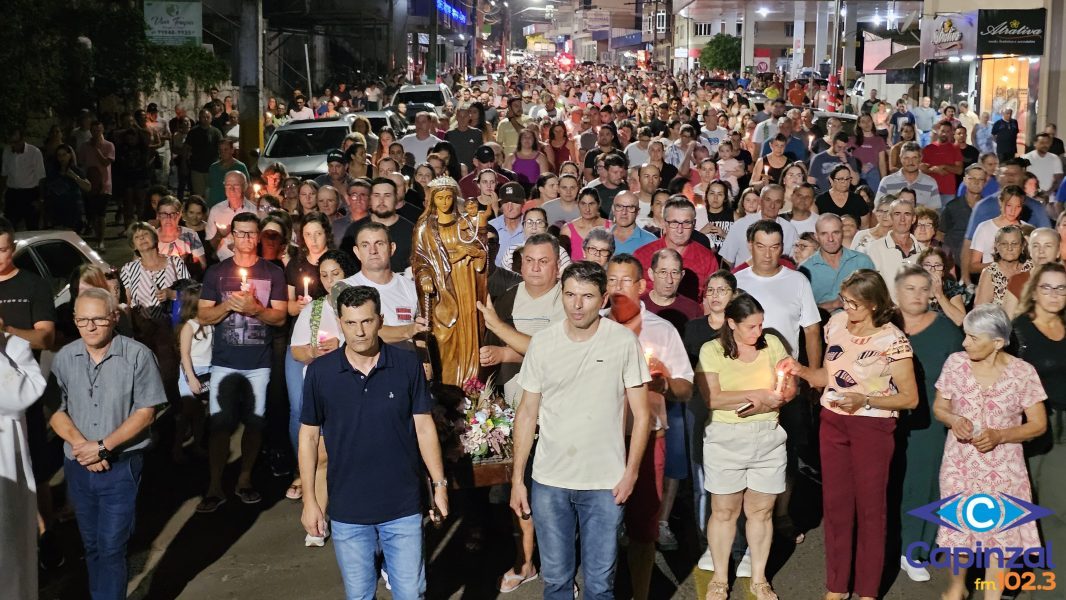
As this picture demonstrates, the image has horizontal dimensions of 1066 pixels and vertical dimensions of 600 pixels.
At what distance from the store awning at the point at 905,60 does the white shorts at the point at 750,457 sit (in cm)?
3103

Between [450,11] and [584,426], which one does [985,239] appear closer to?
[584,426]

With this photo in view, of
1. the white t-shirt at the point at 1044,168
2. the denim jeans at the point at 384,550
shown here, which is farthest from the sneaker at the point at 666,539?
the white t-shirt at the point at 1044,168

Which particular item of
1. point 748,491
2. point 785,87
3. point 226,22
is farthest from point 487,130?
point 785,87

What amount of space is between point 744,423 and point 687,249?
2.83m

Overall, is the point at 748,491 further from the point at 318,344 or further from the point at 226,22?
the point at 226,22

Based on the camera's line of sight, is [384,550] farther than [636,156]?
No

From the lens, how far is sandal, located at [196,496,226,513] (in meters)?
8.63

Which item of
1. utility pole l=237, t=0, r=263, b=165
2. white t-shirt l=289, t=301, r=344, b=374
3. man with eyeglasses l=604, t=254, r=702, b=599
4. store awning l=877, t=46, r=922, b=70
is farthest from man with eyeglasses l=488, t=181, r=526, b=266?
store awning l=877, t=46, r=922, b=70

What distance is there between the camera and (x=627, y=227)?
1030 centimetres

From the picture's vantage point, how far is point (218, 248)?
1129 centimetres

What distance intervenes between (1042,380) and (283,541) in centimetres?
468

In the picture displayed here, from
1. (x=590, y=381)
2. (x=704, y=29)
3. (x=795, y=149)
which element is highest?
(x=704, y=29)

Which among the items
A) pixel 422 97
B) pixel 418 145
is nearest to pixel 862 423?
pixel 418 145

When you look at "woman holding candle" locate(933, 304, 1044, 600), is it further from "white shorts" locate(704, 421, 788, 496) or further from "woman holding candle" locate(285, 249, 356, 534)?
"woman holding candle" locate(285, 249, 356, 534)
